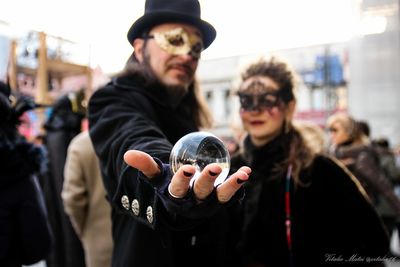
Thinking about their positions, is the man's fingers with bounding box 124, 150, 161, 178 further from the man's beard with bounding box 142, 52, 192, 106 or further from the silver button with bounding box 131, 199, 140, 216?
the man's beard with bounding box 142, 52, 192, 106

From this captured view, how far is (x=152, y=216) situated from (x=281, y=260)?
1.32m

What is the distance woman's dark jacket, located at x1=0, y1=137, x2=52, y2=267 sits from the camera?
2326mm

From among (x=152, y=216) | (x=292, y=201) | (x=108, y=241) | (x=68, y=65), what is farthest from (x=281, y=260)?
(x=68, y=65)

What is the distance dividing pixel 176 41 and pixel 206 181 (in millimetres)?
909

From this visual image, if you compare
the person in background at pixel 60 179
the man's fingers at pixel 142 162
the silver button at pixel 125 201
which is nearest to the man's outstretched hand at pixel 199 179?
the man's fingers at pixel 142 162

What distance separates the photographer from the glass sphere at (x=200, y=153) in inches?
40.6

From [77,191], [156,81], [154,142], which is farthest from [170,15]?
[77,191]

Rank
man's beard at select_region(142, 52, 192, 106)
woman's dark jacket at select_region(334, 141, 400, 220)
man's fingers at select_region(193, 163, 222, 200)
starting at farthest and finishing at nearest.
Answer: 1. woman's dark jacket at select_region(334, 141, 400, 220)
2. man's beard at select_region(142, 52, 192, 106)
3. man's fingers at select_region(193, 163, 222, 200)

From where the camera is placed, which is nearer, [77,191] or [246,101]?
[246,101]

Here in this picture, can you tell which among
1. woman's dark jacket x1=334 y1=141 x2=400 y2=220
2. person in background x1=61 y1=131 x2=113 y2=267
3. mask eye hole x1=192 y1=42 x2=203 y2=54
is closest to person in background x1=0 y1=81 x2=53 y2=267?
person in background x1=61 y1=131 x2=113 y2=267

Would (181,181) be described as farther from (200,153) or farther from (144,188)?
(144,188)

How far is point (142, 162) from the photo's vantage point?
1081mm

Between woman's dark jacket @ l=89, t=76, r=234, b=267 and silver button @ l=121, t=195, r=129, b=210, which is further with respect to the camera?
silver button @ l=121, t=195, r=129, b=210

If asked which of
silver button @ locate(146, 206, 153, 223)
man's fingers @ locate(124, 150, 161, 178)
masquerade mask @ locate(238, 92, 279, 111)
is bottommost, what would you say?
silver button @ locate(146, 206, 153, 223)
